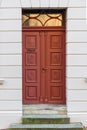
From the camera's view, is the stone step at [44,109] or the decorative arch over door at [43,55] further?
the decorative arch over door at [43,55]

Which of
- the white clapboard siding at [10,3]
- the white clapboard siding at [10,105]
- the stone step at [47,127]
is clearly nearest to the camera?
the stone step at [47,127]

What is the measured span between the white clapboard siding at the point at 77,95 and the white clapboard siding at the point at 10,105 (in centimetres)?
145

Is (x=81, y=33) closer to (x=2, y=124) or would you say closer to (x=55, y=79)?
(x=55, y=79)

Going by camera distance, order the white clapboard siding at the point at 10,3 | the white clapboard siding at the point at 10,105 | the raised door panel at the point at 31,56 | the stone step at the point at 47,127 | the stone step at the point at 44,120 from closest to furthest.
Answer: the stone step at the point at 47,127 < the stone step at the point at 44,120 < the white clapboard siding at the point at 10,3 < the white clapboard siding at the point at 10,105 < the raised door panel at the point at 31,56

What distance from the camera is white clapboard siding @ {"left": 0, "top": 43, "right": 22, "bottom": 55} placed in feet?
36.1

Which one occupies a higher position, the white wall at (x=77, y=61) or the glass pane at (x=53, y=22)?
the glass pane at (x=53, y=22)

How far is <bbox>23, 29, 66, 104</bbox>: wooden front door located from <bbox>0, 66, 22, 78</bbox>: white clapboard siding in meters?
0.46

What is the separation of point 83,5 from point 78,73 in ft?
6.41

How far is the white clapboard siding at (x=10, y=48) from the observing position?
1099cm

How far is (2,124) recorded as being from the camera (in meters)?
11.0

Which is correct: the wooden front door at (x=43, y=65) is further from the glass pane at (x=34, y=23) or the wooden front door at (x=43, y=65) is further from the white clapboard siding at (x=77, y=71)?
the white clapboard siding at (x=77, y=71)

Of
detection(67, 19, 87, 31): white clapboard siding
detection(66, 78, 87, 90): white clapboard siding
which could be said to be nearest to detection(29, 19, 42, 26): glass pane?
detection(67, 19, 87, 31): white clapboard siding

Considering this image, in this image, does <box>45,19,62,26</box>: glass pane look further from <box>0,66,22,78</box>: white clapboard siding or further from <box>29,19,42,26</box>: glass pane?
<box>0,66,22,78</box>: white clapboard siding

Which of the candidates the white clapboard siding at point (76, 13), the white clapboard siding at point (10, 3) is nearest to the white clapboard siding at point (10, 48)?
the white clapboard siding at point (10, 3)
